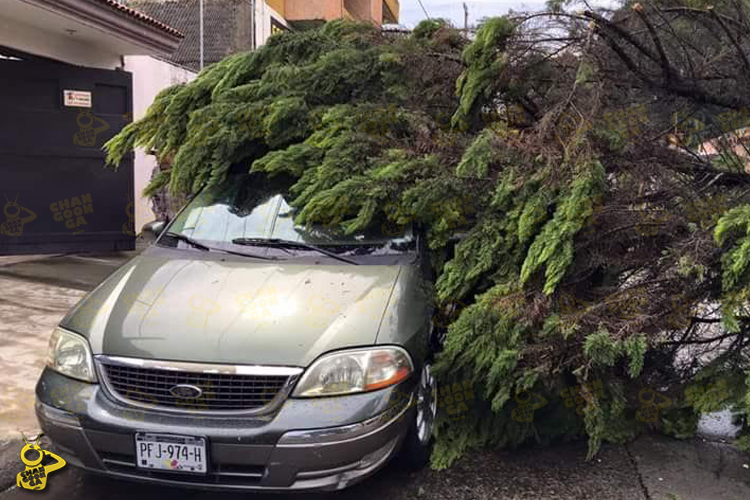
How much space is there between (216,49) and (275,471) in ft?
47.3

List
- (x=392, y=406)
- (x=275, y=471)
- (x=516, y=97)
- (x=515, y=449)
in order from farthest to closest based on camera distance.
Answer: (x=516, y=97) < (x=515, y=449) < (x=392, y=406) < (x=275, y=471)

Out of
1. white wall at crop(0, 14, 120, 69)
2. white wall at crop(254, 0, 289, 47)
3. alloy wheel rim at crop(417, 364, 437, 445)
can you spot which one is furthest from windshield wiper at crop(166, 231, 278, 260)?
white wall at crop(254, 0, 289, 47)

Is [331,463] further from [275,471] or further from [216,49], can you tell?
[216,49]

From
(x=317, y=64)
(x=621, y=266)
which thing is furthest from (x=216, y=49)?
(x=621, y=266)

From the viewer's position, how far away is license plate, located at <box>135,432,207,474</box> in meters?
2.63

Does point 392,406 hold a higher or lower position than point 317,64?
lower

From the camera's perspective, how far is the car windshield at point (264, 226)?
3.67 metres

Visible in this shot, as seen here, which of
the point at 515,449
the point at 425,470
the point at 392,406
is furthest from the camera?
the point at 515,449

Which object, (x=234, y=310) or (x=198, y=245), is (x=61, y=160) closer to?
(x=198, y=245)

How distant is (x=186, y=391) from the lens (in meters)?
2.72

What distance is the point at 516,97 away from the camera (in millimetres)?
3996

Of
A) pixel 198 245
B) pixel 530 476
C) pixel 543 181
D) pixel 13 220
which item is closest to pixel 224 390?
pixel 198 245

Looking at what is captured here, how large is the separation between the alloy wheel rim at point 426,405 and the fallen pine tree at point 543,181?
0.10 metres

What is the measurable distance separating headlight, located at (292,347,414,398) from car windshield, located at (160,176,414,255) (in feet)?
2.89
